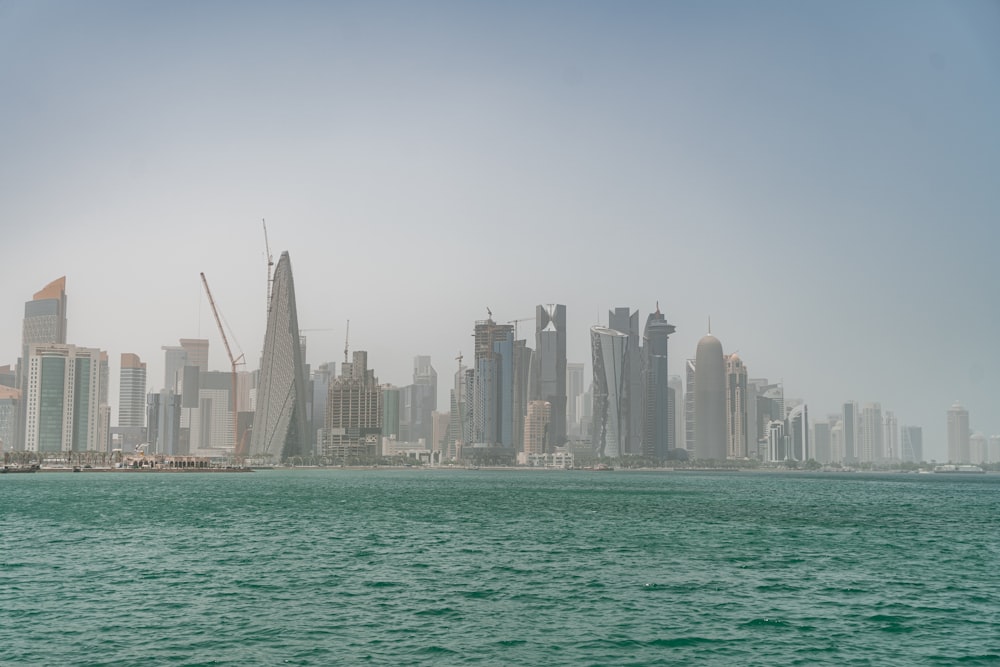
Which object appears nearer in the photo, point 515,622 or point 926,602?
point 515,622

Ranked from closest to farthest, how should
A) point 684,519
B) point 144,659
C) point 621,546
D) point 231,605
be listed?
1. point 144,659
2. point 231,605
3. point 621,546
4. point 684,519

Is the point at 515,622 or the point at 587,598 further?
the point at 587,598

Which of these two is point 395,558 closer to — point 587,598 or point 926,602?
point 587,598

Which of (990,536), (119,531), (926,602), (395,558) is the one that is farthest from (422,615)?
(990,536)

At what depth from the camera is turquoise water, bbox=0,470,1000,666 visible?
35.4 meters

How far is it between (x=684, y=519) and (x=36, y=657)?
247 ft

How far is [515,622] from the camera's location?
132ft

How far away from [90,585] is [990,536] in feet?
263

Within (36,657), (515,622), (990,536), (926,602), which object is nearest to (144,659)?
(36,657)

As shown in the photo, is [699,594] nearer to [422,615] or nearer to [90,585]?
[422,615]

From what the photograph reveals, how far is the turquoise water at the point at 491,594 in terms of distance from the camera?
35375 millimetres

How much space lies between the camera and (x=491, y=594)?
4684cm

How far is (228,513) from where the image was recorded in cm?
10306

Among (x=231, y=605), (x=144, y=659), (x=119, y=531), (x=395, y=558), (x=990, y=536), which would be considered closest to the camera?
(x=144, y=659)
